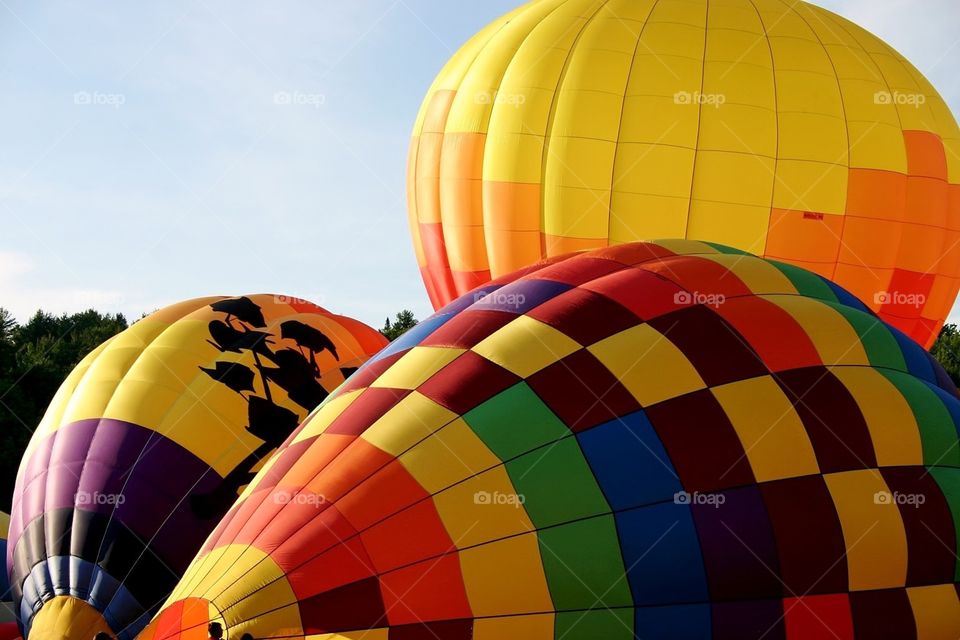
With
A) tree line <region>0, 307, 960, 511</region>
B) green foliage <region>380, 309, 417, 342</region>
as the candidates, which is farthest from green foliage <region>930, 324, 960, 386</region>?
green foliage <region>380, 309, 417, 342</region>

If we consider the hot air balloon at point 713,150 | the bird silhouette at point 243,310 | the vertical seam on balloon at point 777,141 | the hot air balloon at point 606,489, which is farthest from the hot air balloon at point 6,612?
the vertical seam on balloon at point 777,141

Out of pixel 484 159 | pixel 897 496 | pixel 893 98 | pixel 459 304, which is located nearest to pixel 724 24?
pixel 893 98

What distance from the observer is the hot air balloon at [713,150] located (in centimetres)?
1059

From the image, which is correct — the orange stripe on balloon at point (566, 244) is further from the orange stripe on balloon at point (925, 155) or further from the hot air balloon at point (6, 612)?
the hot air balloon at point (6, 612)

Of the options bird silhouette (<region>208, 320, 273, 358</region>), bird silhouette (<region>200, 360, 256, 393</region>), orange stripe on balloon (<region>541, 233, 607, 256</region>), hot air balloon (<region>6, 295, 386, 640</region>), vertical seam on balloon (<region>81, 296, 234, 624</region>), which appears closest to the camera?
hot air balloon (<region>6, 295, 386, 640</region>)

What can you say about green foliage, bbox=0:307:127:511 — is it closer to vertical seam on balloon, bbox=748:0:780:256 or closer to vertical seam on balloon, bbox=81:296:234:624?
vertical seam on balloon, bbox=81:296:234:624

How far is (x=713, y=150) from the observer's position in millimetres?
10555

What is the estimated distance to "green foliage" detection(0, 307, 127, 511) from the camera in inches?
670

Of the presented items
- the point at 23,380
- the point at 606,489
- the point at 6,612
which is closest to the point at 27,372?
the point at 23,380

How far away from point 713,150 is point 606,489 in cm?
646

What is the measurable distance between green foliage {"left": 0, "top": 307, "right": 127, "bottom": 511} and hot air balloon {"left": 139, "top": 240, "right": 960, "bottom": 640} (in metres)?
12.9

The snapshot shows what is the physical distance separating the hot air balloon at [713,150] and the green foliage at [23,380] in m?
8.99

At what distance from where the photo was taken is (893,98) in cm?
1141

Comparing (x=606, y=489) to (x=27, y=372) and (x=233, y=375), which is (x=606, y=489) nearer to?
(x=233, y=375)
